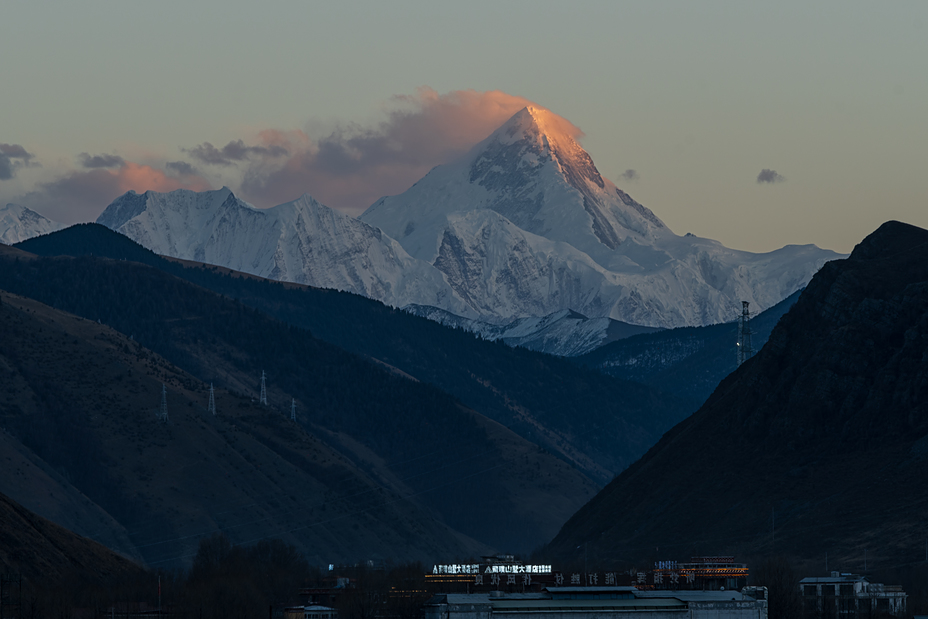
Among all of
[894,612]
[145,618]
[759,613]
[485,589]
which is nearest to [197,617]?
[145,618]

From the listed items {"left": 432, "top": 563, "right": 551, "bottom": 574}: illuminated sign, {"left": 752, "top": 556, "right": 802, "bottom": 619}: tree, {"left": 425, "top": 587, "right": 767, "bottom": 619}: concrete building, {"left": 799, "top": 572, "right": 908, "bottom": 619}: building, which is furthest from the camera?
{"left": 799, "top": 572, "right": 908, "bottom": 619}: building

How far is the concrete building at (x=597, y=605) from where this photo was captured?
145750 mm

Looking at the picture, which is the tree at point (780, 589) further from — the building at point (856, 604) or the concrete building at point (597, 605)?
the concrete building at point (597, 605)

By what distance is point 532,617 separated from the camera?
14512 cm

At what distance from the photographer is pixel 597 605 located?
5817 inches

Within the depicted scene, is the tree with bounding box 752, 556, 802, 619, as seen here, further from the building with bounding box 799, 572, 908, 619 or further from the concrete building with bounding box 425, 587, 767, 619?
the concrete building with bounding box 425, 587, 767, 619

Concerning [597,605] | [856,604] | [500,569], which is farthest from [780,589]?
[597,605]

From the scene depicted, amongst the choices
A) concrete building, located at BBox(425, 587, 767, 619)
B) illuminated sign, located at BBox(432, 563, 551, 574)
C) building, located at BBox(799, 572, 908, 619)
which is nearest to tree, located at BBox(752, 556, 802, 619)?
building, located at BBox(799, 572, 908, 619)

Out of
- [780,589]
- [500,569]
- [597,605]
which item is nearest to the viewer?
[597,605]

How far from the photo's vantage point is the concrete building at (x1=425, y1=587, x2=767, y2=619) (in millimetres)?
145750

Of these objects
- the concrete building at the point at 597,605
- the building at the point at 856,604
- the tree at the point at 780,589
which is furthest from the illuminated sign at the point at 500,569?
the building at the point at 856,604

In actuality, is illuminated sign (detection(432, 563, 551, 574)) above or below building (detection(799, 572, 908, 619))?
above

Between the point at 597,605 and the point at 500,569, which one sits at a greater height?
the point at 500,569

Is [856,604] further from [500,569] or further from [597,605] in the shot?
[597,605]
